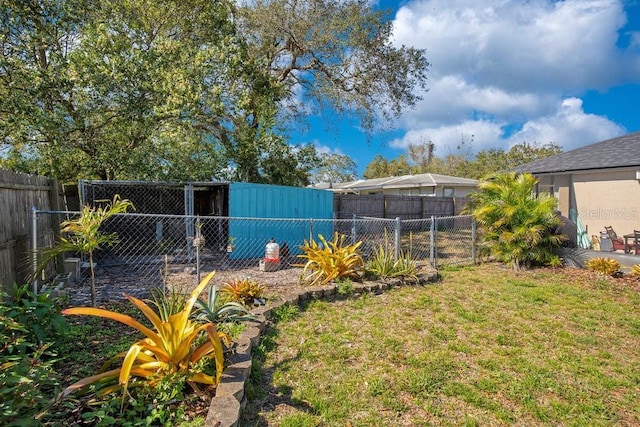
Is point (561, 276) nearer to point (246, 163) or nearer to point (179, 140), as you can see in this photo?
point (246, 163)

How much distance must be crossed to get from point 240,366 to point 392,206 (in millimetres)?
12745

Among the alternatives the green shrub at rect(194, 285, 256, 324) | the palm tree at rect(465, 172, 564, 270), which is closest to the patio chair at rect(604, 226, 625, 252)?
the palm tree at rect(465, 172, 564, 270)

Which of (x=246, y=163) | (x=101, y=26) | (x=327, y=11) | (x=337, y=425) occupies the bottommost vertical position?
(x=337, y=425)

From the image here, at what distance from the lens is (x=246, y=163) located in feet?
35.8

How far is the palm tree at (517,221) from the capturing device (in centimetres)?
804

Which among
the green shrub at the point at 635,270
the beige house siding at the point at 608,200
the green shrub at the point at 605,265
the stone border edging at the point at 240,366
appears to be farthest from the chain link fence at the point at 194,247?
the beige house siding at the point at 608,200

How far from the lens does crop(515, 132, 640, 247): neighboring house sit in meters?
9.13

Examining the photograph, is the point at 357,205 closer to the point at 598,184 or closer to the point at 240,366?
the point at 598,184

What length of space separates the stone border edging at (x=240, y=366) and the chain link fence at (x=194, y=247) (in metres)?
1.55

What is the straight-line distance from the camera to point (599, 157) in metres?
10.2

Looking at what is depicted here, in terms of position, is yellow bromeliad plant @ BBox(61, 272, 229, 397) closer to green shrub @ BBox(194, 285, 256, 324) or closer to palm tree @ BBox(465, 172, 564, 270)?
green shrub @ BBox(194, 285, 256, 324)

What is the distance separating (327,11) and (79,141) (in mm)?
8453

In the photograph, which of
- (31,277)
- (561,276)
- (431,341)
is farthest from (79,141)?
(561,276)

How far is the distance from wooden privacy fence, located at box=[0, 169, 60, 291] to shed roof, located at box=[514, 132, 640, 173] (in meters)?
12.3
